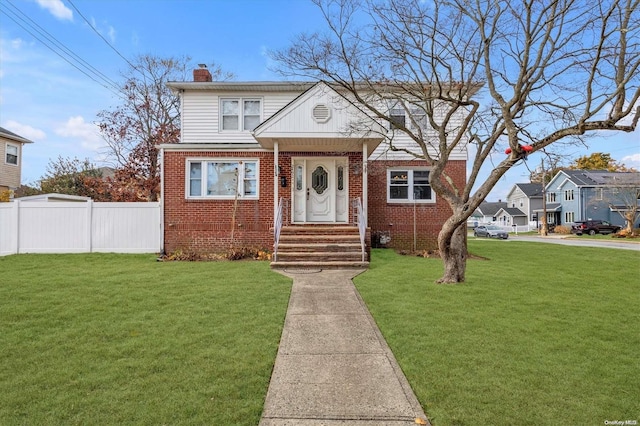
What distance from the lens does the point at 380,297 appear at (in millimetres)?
6512

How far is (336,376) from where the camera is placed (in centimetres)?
361

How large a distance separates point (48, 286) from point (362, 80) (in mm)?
8769

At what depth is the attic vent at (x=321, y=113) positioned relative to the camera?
36.1ft

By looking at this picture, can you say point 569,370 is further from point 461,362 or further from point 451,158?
point 451,158

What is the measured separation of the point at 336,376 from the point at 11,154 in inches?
1081

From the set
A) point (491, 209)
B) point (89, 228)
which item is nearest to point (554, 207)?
point (491, 209)

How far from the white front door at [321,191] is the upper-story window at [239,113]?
104 inches

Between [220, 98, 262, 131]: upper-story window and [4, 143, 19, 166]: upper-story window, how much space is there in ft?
56.8

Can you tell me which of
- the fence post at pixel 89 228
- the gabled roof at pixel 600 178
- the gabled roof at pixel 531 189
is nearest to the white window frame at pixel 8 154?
the fence post at pixel 89 228

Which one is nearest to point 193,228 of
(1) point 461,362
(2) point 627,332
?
(1) point 461,362

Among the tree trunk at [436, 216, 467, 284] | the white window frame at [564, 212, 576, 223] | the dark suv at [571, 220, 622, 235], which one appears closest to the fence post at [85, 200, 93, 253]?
the tree trunk at [436, 216, 467, 284]

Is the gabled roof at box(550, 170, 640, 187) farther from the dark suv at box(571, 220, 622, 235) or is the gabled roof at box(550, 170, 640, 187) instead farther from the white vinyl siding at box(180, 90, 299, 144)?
the white vinyl siding at box(180, 90, 299, 144)

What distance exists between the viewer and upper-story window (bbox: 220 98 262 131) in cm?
1393

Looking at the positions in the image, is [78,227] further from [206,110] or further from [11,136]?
[11,136]
